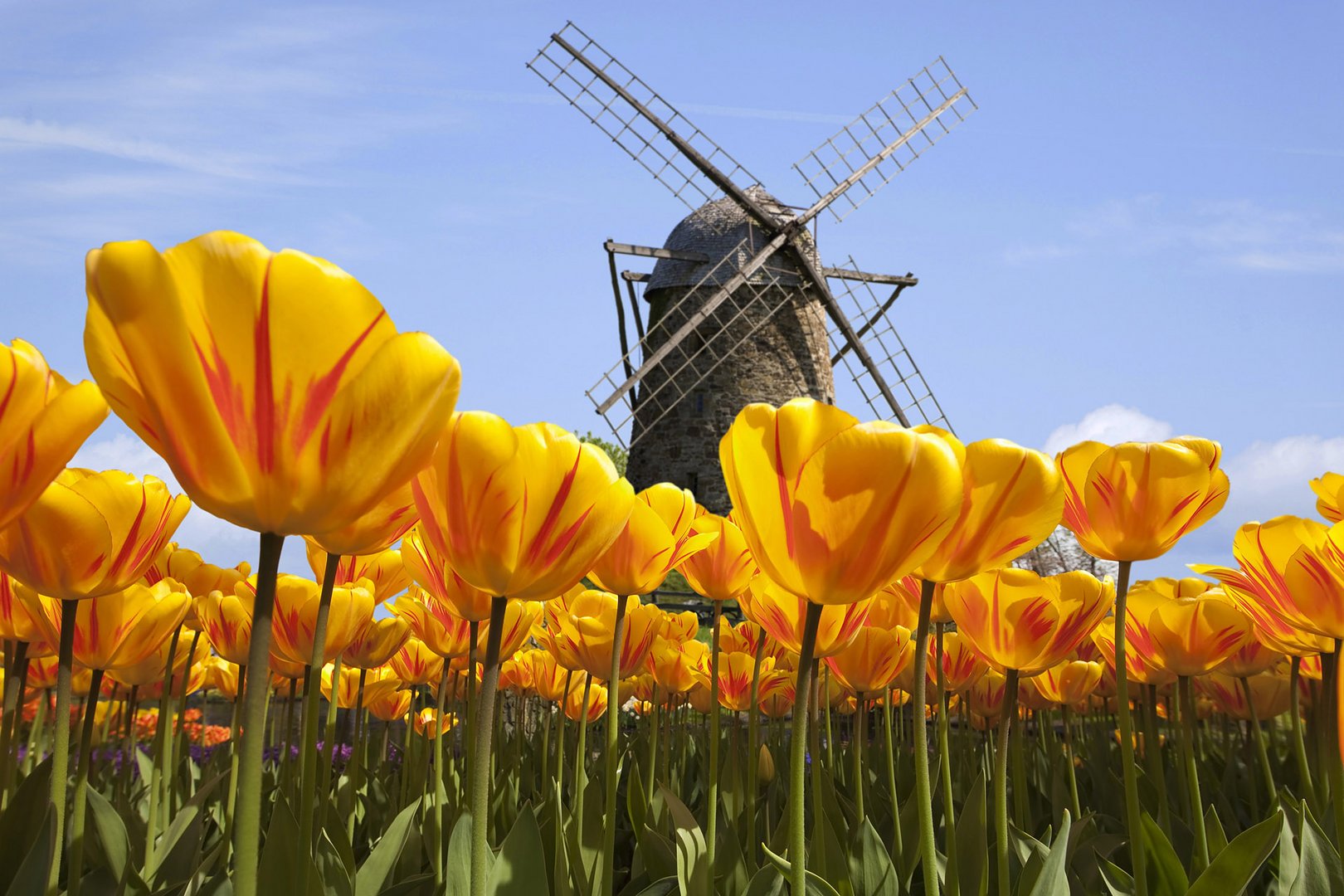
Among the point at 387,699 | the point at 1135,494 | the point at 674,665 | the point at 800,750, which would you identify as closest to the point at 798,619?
the point at 1135,494

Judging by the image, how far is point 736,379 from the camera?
20359 millimetres

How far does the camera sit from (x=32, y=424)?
2.58 ft

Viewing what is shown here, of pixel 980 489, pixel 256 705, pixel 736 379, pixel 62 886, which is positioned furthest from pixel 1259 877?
pixel 736 379

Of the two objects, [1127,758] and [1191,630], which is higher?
[1191,630]

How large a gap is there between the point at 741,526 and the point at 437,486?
0.90 ft

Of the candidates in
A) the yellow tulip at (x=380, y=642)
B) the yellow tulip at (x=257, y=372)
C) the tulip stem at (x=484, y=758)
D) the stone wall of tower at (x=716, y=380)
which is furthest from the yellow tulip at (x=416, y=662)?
the stone wall of tower at (x=716, y=380)

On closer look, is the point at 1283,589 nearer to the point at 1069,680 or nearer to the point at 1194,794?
the point at 1194,794

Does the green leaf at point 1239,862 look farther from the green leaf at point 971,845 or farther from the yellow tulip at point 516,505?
the yellow tulip at point 516,505

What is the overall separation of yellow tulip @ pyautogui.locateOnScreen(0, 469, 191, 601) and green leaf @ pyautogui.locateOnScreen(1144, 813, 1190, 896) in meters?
1.39

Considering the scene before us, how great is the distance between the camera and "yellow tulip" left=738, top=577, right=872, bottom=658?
1.39m

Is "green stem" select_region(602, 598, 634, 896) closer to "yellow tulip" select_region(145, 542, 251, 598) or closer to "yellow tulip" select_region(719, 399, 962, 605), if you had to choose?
"yellow tulip" select_region(719, 399, 962, 605)

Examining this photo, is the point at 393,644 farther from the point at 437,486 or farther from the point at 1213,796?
the point at 1213,796

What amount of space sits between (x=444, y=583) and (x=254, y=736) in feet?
1.89

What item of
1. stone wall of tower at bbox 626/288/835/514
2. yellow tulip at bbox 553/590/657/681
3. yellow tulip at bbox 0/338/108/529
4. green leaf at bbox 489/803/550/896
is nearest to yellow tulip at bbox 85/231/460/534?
yellow tulip at bbox 0/338/108/529
